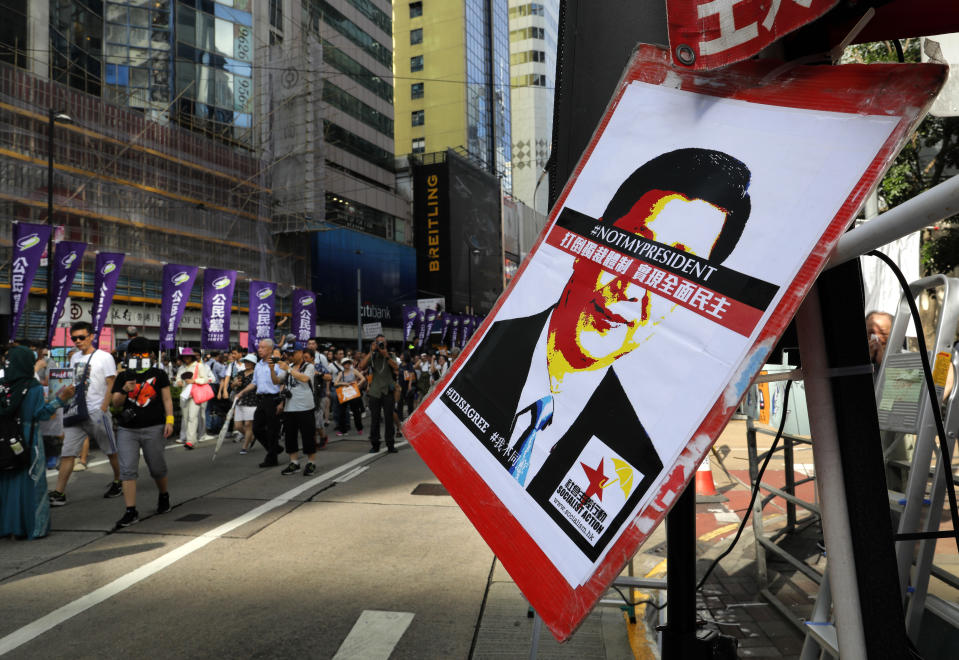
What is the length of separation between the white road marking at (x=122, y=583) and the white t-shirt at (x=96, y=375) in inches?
91.4

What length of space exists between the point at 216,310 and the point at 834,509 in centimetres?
2289

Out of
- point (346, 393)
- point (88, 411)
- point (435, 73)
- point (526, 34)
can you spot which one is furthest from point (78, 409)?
point (526, 34)

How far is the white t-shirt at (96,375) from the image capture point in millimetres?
7777

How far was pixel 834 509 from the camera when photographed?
1442mm

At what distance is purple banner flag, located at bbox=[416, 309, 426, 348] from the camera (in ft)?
133

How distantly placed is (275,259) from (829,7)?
135 ft

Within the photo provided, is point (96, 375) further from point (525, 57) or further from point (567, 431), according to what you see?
point (525, 57)

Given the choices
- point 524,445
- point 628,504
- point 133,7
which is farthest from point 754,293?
point 133,7

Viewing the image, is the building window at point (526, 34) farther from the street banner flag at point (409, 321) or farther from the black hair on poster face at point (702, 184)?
the black hair on poster face at point (702, 184)

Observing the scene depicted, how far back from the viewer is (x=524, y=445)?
59.4 inches

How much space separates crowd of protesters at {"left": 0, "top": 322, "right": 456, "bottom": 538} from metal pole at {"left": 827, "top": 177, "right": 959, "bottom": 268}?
217 cm

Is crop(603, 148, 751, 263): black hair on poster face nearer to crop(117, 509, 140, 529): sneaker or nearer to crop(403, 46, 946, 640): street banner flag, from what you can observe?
crop(403, 46, 946, 640): street banner flag

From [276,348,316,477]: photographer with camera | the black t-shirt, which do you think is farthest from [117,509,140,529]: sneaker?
[276,348,316,477]: photographer with camera

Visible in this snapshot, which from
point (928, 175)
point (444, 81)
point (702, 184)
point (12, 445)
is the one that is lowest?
point (12, 445)
